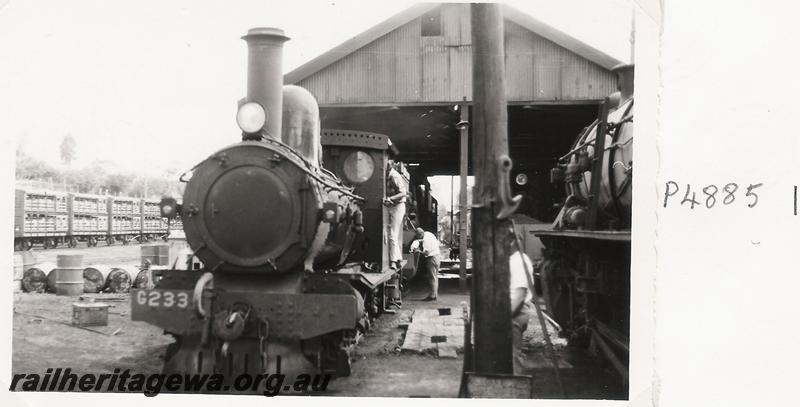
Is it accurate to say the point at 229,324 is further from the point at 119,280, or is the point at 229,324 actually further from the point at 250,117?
the point at 119,280

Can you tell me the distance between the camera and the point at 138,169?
11.0 ft

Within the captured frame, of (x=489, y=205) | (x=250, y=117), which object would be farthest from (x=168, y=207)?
(x=489, y=205)

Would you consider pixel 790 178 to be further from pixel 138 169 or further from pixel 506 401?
pixel 138 169

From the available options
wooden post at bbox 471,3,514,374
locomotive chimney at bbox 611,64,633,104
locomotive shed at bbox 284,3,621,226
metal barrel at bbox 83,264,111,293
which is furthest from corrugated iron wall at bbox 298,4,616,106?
metal barrel at bbox 83,264,111,293

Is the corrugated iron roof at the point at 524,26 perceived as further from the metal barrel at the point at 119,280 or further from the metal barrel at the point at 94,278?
the metal barrel at the point at 94,278

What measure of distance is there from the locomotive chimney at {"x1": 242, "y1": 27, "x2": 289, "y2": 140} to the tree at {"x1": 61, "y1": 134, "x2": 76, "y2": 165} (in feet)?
2.95

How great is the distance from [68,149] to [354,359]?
2.05 meters

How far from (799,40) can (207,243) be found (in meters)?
2.94

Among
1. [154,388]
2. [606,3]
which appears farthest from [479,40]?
[154,388]

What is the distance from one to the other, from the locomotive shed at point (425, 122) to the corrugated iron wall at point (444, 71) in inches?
0.4

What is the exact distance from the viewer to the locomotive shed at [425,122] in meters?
3.25

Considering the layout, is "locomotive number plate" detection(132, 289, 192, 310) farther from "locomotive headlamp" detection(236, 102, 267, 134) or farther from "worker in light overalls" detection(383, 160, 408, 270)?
"worker in light overalls" detection(383, 160, 408, 270)

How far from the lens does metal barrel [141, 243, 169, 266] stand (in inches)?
267

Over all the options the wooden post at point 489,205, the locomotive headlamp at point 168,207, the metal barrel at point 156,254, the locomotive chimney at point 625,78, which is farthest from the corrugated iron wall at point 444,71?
the metal barrel at point 156,254
